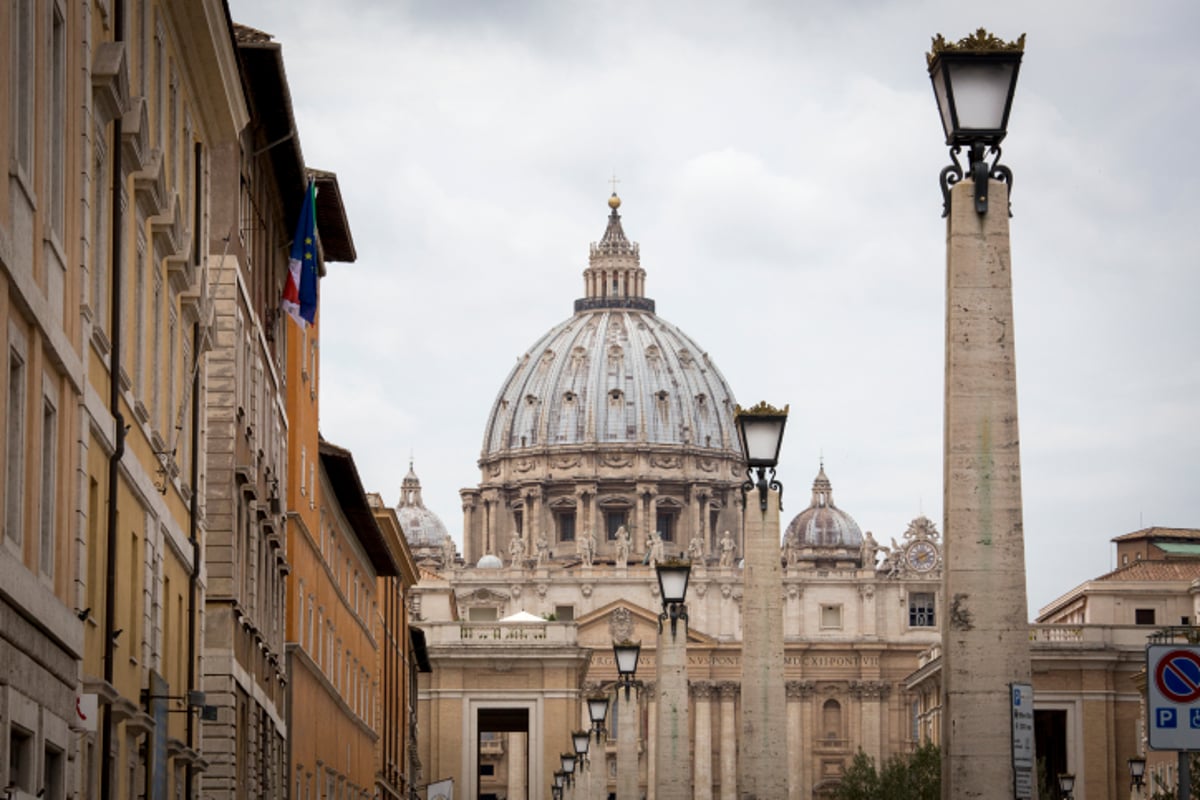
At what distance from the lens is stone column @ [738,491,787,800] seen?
26141 millimetres

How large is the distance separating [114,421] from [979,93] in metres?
7.39

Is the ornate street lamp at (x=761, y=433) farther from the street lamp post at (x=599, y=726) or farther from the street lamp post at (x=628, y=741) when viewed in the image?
the street lamp post at (x=599, y=726)

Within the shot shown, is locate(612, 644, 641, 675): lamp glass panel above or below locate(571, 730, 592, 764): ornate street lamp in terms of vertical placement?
above

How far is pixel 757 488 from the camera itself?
26.8 meters

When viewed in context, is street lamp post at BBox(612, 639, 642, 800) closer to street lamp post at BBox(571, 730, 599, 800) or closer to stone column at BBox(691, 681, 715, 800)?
street lamp post at BBox(571, 730, 599, 800)

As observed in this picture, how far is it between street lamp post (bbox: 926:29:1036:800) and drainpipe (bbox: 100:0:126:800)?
21.4 feet

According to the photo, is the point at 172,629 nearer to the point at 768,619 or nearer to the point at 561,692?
the point at 768,619

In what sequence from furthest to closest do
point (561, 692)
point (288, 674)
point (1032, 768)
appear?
point (561, 692) < point (288, 674) < point (1032, 768)

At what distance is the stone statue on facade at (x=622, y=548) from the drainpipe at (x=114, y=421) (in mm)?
164001

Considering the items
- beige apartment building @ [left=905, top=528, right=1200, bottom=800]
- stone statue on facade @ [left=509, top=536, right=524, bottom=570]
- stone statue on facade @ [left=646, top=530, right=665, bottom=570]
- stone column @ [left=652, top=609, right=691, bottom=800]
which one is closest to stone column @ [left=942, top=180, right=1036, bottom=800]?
stone column @ [left=652, top=609, right=691, bottom=800]

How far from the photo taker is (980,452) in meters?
15.9

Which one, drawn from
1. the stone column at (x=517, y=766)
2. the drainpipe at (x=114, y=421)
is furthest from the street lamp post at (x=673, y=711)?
the stone column at (x=517, y=766)

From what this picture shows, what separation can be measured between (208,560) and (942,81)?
626 inches

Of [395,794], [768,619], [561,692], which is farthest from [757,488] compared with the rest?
[561,692]
